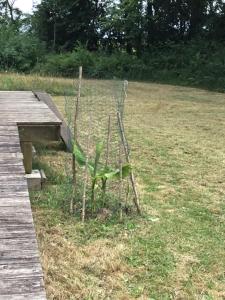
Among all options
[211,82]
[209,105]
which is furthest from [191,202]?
[211,82]

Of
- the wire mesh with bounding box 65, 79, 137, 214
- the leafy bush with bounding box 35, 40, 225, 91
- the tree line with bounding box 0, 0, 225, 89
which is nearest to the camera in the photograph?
the wire mesh with bounding box 65, 79, 137, 214

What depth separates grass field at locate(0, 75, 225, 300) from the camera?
105 inches

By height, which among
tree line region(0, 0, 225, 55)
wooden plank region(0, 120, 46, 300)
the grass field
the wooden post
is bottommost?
the grass field

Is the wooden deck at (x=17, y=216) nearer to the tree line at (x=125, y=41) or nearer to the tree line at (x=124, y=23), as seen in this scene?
the tree line at (x=125, y=41)

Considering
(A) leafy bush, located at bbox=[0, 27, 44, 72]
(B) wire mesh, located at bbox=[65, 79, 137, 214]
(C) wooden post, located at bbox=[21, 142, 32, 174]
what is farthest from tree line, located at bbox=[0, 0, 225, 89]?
(C) wooden post, located at bbox=[21, 142, 32, 174]

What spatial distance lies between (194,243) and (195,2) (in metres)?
17.6

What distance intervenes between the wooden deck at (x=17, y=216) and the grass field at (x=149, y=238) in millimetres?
468

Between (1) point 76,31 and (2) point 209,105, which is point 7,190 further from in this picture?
(1) point 76,31

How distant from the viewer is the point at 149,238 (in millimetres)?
3256

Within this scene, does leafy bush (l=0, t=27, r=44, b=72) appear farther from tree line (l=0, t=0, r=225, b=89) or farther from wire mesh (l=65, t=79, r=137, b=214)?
wire mesh (l=65, t=79, r=137, b=214)

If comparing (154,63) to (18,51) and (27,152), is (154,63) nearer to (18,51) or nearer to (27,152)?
(18,51)

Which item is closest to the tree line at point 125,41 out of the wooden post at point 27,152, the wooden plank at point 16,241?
the wooden post at point 27,152

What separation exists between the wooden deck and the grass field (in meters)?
0.47

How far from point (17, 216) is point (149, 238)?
3.87 feet
